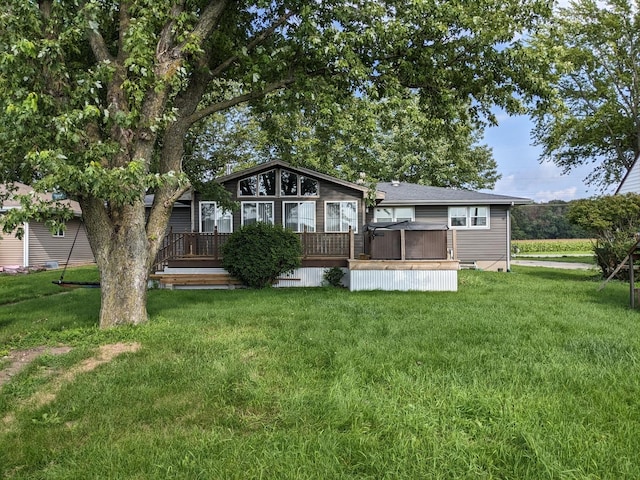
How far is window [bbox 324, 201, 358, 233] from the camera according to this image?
14.1 metres

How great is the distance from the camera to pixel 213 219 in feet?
46.4

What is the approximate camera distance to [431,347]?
4773 mm

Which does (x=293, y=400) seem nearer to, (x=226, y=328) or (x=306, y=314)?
(x=226, y=328)

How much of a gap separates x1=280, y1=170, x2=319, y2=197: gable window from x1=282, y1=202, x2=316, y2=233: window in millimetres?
336

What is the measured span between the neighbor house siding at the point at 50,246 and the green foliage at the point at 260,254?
364 inches

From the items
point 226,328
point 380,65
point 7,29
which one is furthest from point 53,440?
point 380,65

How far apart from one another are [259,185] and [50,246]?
10969 mm

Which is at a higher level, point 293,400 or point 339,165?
point 339,165

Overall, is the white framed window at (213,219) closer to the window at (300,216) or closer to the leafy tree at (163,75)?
the window at (300,216)

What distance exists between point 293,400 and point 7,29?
537cm

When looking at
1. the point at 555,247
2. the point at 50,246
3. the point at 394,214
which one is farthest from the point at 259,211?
the point at 555,247

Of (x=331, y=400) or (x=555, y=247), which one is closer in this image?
(x=331, y=400)

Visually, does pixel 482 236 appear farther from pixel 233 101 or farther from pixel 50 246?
pixel 50 246

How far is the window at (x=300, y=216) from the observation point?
14.1 meters
